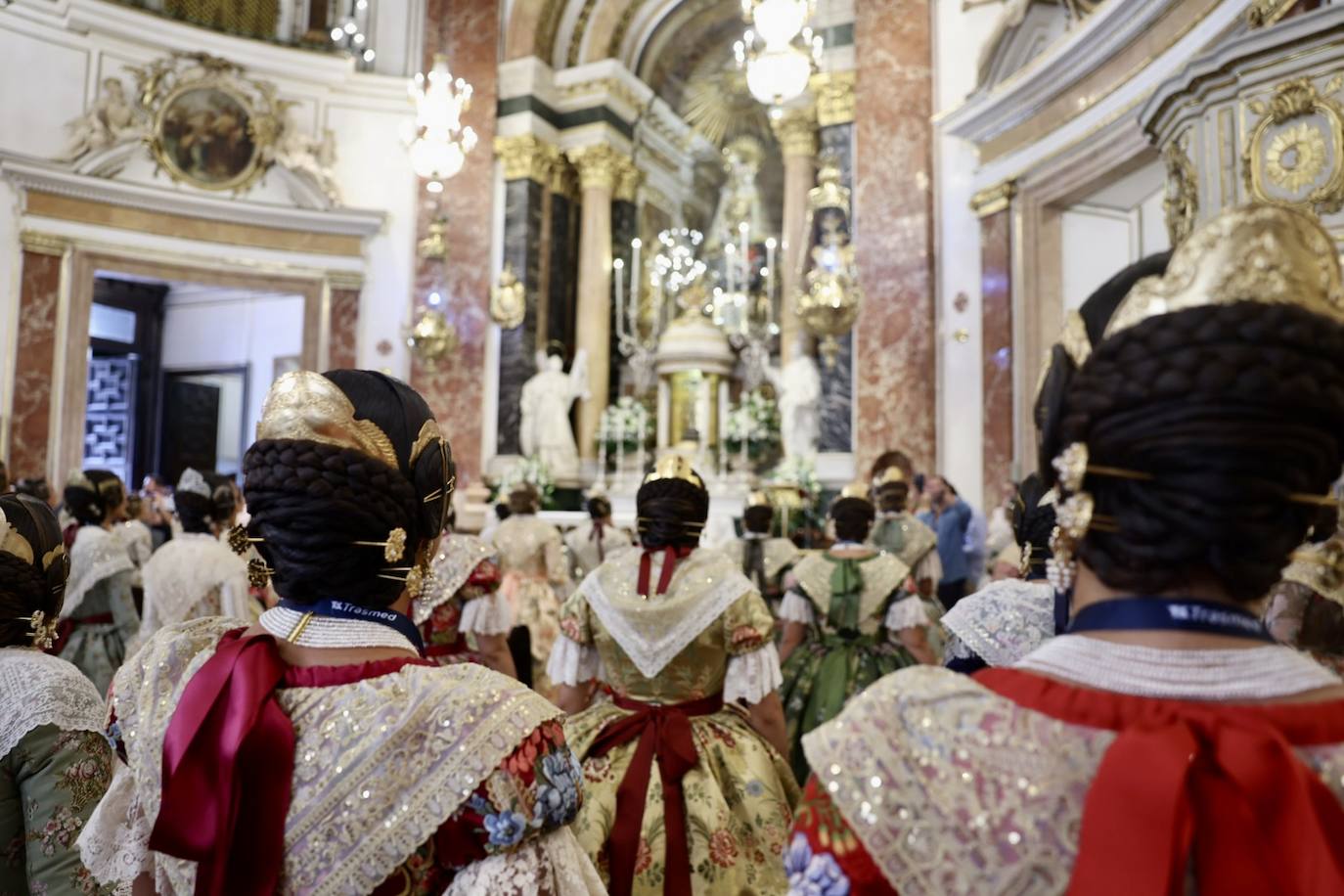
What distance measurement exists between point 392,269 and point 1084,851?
48.3 feet

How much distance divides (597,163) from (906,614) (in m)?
11.4

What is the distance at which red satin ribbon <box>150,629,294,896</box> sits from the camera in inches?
58.9

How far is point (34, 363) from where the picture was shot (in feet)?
40.9

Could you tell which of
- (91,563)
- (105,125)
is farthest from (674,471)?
(105,125)

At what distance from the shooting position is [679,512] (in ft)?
11.9

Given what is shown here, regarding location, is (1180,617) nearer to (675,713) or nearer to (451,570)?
(675,713)

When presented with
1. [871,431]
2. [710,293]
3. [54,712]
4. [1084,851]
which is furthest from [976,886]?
[710,293]

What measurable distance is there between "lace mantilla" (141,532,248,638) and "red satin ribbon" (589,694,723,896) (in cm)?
206

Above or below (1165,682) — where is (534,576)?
below

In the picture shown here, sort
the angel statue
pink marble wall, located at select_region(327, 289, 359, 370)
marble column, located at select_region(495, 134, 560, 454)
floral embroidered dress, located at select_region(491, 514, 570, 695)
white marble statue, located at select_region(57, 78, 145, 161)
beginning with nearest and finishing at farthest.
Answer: floral embroidered dress, located at select_region(491, 514, 570, 695) < white marble statue, located at select_region(57, 78, 145, 161) < the angel statue < marble column, located at select_region(495, 134, 560, 454) < pink marble wall, located at select_region(327, 289, 359, 370)

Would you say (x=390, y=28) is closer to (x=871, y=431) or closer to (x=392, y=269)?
(x=392, y=269)

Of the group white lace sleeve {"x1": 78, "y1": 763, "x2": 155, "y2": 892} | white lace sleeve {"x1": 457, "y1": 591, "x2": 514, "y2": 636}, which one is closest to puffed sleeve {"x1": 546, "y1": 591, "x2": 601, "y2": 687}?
white lace sleeve {"x1": 457, "y1": 591, "x2": 514, "y2": 636}

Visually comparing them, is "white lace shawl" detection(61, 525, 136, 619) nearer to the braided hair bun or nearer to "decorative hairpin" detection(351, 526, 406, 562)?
the braided hair bun

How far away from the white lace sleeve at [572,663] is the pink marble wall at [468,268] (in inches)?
428
